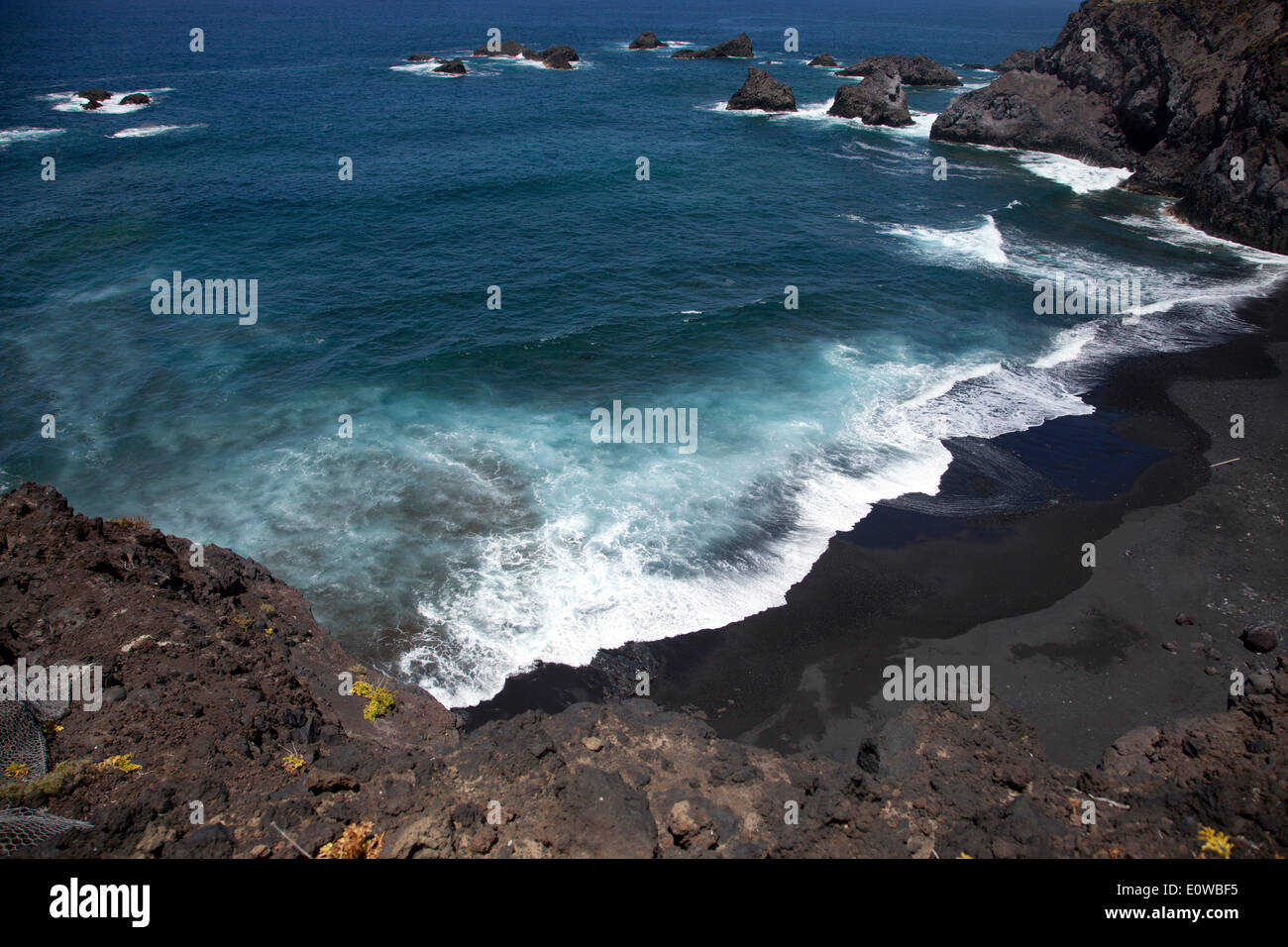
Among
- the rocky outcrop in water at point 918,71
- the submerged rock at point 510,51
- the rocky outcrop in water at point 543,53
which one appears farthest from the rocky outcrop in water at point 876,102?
the submerged rock at point 510,51

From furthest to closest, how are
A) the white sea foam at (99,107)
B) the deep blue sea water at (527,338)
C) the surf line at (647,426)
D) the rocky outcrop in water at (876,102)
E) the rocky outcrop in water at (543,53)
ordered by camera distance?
the rocky outcrop in water at (543,53) → the rocky outcrop in water at (876,102) → the white sea foam at (99,107) → the surf line at (647,426) → the deep blue sea water at (527,338)

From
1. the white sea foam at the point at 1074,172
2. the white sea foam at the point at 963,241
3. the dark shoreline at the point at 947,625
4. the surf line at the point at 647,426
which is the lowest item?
the dark shoreline at the point at 947,625

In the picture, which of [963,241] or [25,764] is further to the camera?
[963,241]

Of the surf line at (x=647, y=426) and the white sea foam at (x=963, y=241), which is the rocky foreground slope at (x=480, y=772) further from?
the white sea foam at (x=963, y=241)

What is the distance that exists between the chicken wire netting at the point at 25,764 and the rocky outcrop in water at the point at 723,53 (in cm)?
13585

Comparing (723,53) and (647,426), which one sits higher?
(723,53)

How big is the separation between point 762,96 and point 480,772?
308 ft

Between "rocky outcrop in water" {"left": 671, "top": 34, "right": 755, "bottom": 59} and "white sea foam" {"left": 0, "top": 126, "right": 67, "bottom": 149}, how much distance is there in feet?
303

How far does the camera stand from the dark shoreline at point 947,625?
64.4ft

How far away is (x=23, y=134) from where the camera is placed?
6962cm

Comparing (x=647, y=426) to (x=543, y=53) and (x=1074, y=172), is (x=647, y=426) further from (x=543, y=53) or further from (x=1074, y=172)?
(x=543, y=53)

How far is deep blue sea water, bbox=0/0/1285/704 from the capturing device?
2533 centimetres

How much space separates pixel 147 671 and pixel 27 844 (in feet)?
16.9

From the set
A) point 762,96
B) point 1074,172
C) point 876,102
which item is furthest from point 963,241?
point 762,96
